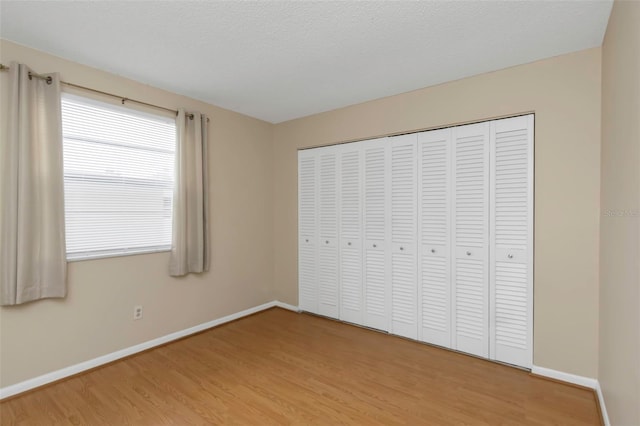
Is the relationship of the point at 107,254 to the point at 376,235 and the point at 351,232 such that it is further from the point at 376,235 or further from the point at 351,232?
the point at 376,235

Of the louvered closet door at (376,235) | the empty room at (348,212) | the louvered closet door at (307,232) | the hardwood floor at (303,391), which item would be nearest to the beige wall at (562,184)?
the empty room at (348,212)

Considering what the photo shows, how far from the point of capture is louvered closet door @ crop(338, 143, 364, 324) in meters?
3.50

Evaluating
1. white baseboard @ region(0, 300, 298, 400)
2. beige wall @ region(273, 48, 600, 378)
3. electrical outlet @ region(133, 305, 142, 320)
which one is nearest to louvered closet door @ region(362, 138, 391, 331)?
beige wall @ region(273, 48, 600, 378)

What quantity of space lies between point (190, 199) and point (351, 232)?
1774 mm

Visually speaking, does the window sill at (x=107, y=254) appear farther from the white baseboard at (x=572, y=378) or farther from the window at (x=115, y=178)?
the white baseboard at (x=572, y=378)

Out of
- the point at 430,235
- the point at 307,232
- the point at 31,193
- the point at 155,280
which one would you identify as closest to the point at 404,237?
the point at 430,235

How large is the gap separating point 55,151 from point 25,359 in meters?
1.53

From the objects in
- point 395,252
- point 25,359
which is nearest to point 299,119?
point 395,252

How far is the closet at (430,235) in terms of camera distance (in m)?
2.57

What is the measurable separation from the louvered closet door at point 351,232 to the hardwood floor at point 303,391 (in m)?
0.63

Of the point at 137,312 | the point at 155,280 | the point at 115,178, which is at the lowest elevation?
the point at 137,312

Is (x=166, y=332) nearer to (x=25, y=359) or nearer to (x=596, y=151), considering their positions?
(x=25, y=359)

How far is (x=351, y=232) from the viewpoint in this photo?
3.57 metres

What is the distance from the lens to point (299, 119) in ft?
13.2
